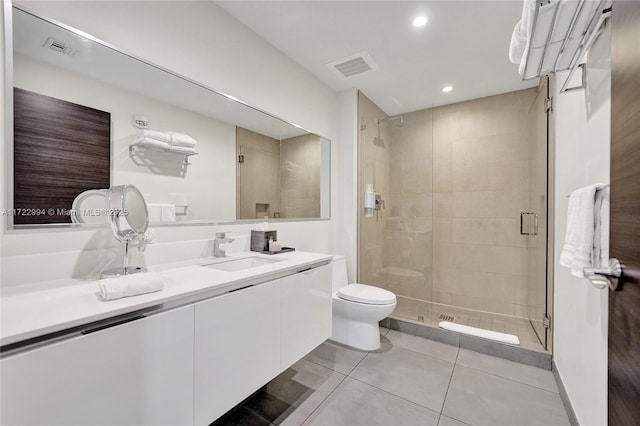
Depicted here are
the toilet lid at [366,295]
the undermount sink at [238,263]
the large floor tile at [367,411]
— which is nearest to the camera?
the large floor tile at [367,411]

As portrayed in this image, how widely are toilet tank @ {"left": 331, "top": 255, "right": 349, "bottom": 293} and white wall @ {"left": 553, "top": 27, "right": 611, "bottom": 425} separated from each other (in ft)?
5.13

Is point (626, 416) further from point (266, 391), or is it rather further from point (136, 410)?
point (266, 391)

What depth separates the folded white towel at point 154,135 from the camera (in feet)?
4.48

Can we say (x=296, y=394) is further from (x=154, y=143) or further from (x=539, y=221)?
(x=539, y=221)

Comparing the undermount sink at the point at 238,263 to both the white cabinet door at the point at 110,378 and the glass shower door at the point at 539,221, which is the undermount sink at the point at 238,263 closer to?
the white cabinet door at the point at 110,378

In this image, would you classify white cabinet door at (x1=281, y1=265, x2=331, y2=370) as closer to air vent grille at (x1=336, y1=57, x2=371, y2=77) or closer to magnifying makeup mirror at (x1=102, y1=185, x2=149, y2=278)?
magnifying makeup mirror at (x1=102, y1=185, x2=149, y2=278)

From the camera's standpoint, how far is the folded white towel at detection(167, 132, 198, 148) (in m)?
1.51

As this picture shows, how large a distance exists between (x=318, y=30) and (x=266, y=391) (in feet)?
7.91

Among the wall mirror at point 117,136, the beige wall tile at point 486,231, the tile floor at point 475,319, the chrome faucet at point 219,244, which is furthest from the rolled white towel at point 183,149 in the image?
the beige wall tile at point 486,231

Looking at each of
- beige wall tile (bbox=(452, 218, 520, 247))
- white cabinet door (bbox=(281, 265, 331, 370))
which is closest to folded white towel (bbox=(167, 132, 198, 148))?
white cabinet door (bbox=(281, 265, 331, 370))

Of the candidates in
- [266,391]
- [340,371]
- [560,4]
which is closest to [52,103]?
[266,391]

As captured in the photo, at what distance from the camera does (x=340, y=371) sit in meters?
1.90

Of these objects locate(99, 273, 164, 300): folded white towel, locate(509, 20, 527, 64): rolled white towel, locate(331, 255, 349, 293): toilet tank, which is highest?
locate(509, 20, 527, 64): rolled white towel

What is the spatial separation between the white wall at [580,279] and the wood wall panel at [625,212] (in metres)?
0.47
